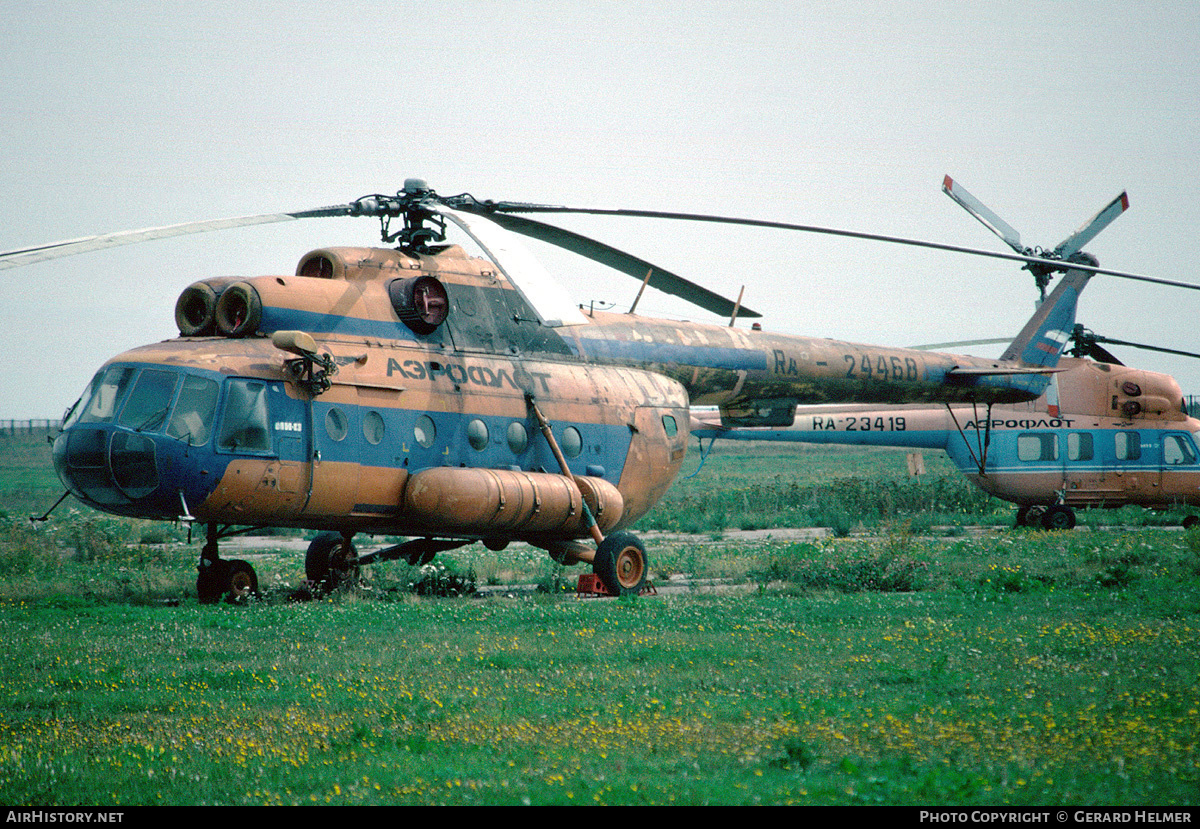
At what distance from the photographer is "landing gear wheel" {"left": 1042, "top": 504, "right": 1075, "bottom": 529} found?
2758 centimetres

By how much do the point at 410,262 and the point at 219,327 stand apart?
2.92 m

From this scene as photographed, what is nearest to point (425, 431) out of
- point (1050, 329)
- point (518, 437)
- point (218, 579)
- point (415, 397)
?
point (415, 397)

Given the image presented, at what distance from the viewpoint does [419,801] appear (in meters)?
5.80

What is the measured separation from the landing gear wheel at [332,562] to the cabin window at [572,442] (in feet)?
11.9

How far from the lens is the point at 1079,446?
2786 centimetres

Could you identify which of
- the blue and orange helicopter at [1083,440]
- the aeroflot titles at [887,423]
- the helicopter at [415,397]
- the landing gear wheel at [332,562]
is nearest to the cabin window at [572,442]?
the helicopter at [415,397]

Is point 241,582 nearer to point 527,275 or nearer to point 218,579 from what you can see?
point 218,579

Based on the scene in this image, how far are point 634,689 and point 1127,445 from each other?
23238mm

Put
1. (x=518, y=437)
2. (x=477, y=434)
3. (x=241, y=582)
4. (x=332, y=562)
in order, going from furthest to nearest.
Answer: (x=332, y=562) → (x=518, y=437) → (x=477, y=434) → (x=241, y=582)

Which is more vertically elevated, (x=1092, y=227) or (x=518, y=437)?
(x=1092, y=227)

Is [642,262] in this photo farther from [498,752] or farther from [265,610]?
[498,752]

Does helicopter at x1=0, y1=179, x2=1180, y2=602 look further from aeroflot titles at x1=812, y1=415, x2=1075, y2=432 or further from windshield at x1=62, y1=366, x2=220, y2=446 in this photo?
aeroflot titles at x1=812, y1=415, x2=1075, y2=432

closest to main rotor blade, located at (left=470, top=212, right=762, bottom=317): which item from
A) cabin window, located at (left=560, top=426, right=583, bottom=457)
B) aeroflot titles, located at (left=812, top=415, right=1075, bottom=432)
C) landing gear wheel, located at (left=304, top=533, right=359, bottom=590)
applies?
cabin window, located at (left=560, top=426, right=583, bottom=457)

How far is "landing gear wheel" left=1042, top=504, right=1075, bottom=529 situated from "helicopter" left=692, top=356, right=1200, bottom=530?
25 millimetres
